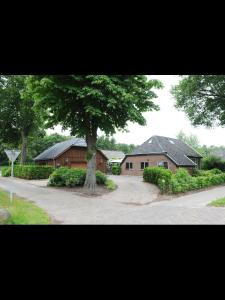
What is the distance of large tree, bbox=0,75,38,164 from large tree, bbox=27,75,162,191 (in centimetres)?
1082

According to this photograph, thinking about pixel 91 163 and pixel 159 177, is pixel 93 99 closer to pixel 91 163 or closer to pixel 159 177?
pixel 91 163

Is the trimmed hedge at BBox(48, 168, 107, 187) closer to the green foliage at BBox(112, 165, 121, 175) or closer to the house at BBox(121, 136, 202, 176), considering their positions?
the house at BBox(121, 136, 202, 176)

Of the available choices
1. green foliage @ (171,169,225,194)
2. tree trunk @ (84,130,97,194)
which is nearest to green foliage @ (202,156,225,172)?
green foliage @ (171,169,225,194)

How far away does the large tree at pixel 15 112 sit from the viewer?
2391cm

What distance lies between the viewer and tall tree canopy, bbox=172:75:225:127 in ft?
62.8

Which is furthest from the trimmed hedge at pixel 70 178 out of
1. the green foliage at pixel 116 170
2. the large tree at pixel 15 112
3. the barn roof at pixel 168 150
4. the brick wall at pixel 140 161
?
the green foliage at pixel 116 170

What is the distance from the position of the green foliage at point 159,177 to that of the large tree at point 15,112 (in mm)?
12484
